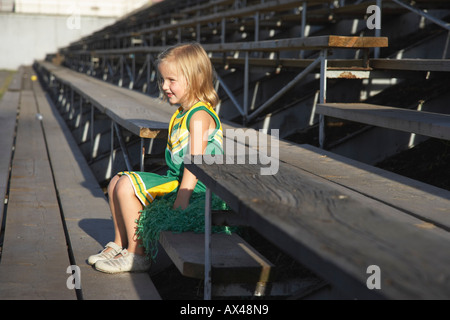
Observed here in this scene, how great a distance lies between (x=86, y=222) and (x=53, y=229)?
21cm

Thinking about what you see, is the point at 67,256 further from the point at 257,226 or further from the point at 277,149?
the point at 257,226

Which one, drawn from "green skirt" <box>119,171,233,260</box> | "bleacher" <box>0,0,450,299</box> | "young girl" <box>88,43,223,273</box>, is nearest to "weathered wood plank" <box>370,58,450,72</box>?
"bleacher" <box>0,0,450,299</box>

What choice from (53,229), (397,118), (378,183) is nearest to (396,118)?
(397,118)

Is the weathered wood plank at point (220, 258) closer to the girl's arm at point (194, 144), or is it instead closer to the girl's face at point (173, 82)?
the girl's arm at point (194, 144)

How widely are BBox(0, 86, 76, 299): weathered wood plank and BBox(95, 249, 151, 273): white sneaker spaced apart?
0.51ft

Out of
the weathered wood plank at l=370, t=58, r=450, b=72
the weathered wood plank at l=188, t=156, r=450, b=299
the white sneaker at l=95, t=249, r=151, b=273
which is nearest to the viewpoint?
the weathered wood plank at l=188, t=156, r=450, b=299

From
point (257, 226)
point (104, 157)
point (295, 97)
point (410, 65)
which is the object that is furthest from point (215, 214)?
point (295, 97)

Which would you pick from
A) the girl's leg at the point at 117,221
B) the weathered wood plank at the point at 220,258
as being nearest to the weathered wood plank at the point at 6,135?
the girl's leg at the point at 117,221

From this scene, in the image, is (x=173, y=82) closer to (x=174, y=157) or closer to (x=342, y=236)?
(x=174, y=157)

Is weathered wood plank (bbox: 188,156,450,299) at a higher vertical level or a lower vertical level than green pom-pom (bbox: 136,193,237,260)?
higher

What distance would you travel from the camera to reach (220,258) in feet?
6.92

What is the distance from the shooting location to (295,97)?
6.69 meters

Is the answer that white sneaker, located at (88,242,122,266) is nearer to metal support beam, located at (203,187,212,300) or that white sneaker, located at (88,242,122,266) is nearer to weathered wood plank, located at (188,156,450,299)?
metal support beam, located at (203,187,212,300)

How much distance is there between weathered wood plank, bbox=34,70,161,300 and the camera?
7.55 ft
